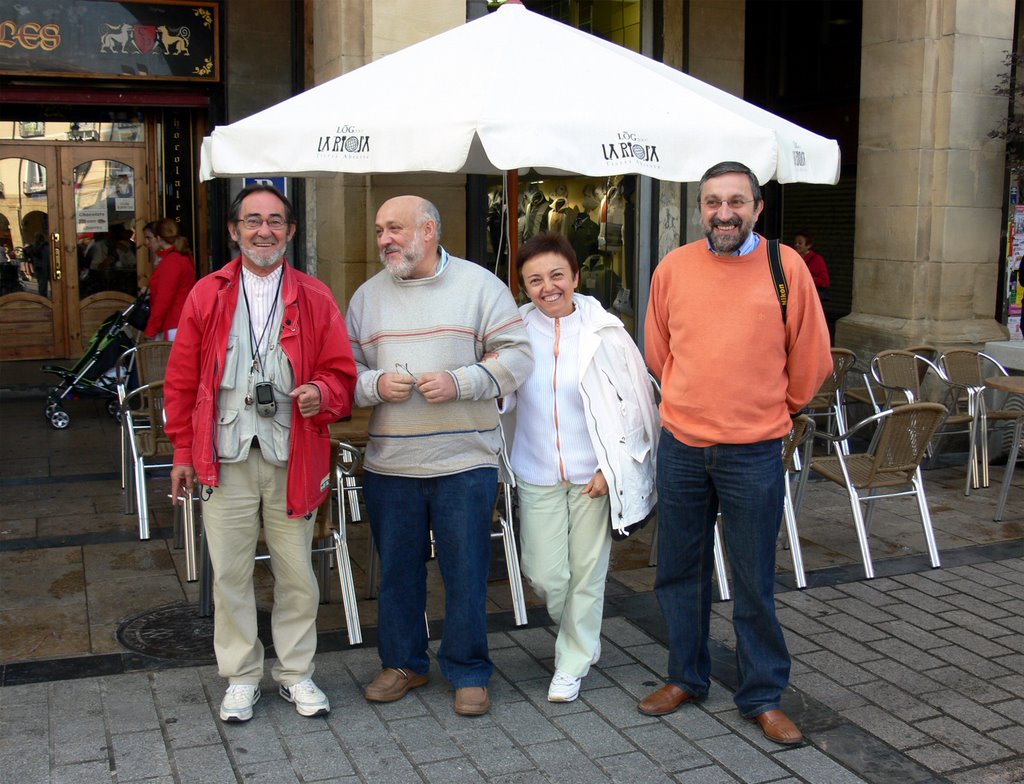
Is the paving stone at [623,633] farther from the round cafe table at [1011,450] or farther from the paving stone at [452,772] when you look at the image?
the round cafe table at [1011,450]

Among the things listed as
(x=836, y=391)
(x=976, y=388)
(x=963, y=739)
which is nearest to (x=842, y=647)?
(x=963, y=739)

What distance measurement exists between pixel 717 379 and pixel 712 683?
1.33 meters

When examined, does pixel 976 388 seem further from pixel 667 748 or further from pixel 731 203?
pixel 667 748

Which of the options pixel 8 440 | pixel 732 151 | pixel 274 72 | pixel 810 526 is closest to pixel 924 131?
pixel 810 526

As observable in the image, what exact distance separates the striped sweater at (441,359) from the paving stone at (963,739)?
189 cm

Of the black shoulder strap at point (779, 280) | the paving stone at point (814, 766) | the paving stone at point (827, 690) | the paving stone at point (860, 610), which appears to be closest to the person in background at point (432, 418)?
the black shoulder strap at point (779, 280)

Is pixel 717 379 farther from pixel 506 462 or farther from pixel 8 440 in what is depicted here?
pixel 8 440

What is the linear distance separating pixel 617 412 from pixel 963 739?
171 centimetres

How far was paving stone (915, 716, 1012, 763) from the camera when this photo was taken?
4074mm

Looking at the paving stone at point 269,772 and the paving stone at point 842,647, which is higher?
the paving stone at point 269,772

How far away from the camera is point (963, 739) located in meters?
4.19

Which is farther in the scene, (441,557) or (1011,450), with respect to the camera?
(1011,450)

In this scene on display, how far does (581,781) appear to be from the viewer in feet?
12.5

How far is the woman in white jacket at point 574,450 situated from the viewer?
4379 millimetres
